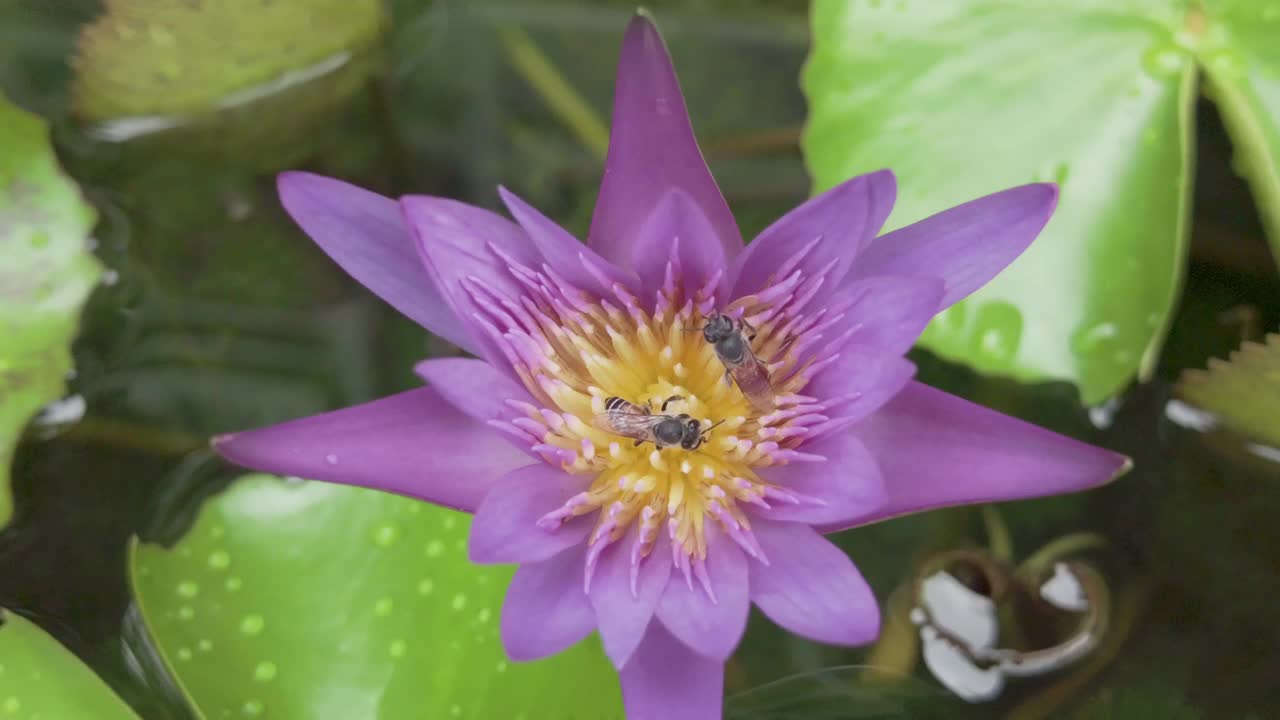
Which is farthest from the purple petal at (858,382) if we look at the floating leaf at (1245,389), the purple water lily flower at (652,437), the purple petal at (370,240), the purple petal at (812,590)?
the floating leaf at (1245,389)

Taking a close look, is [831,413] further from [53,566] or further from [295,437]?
[53,566]

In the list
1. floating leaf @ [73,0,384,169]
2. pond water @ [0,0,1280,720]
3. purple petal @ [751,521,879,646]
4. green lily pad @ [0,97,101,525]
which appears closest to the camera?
purple petal @ [751,521,879,646]

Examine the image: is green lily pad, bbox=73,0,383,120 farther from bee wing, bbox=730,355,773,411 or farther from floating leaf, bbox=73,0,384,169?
bee wing, bbox=730,355,773,411

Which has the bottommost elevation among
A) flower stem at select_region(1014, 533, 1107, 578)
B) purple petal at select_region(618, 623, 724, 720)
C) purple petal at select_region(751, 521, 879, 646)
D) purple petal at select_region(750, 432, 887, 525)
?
flower stem at select_region(1014, 533, 1107, 578)

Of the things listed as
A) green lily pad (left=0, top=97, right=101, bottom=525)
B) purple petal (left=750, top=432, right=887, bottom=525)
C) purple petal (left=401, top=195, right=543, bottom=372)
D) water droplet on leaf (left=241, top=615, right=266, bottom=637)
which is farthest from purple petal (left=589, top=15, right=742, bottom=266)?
green lily pad (left=0, top=97, right=101, bottom=525)

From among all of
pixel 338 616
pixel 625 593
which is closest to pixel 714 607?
pixel 625 593

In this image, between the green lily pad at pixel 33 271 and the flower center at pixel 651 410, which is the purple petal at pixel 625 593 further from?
the green lily pad at pixel 33 271
